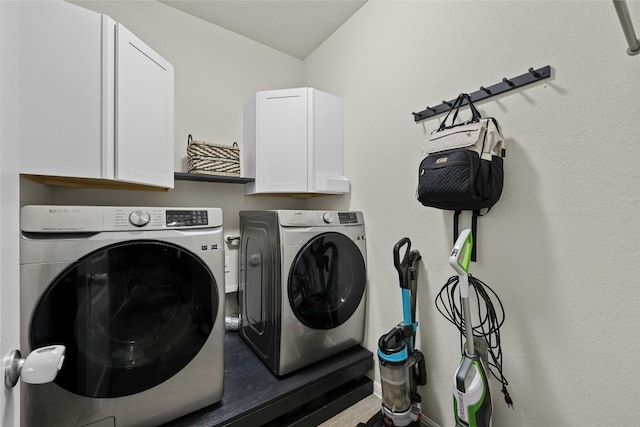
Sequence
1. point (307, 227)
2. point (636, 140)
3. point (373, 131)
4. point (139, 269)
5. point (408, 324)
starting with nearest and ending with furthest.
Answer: point (636, 140) < point (139, 269) < point (408, 324) < point (307, 227) < point (373, 131)

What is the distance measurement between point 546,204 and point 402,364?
96 cm

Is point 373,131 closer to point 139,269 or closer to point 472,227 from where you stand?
point 472,227

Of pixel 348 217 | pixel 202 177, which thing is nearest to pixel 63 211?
pixel 202 177

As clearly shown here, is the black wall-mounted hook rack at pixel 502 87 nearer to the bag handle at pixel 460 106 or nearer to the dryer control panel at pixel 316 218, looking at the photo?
the bag handle at pixel 460 106

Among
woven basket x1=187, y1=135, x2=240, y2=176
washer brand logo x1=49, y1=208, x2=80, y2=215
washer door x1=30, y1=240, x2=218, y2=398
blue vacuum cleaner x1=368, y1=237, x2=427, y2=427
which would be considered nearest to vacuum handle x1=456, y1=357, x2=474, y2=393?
blue vacuum cleaner x1=368, y1=237, x2=427, y2=427

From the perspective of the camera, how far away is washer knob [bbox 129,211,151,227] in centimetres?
109

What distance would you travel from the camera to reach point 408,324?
1373mm

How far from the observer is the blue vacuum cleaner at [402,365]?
1311mm

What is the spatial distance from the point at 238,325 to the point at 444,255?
1586 mm

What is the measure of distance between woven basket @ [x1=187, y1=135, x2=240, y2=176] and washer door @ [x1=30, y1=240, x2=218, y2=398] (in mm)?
779

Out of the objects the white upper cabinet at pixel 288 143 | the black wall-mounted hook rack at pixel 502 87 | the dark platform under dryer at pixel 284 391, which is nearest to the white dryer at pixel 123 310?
the dark platform under dryer at pixel 284 391

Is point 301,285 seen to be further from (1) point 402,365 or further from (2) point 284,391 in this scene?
(1) point 402,365

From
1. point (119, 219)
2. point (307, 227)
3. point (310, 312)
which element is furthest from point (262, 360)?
point (119, 219)

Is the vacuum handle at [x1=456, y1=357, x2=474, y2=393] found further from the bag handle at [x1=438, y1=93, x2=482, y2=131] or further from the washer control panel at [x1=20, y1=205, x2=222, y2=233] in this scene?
the washer control panel at [x1=20, y1=205, x2=222, y2=233]
